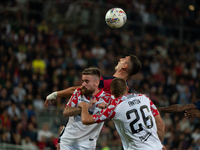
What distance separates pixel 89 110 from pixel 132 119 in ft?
3.49

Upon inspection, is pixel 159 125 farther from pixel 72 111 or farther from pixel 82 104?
pixel 72 111

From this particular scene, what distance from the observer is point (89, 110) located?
5934mm

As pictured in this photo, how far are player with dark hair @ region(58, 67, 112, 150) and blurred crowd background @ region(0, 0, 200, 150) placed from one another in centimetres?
574

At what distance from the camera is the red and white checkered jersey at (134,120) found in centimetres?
514

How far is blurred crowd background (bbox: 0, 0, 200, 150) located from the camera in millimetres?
12875

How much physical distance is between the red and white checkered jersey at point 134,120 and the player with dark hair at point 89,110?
2.36 feet

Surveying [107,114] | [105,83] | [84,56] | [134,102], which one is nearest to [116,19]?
[105,83]

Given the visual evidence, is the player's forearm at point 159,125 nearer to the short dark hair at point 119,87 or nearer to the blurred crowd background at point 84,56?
the short dark hair at point 119,87

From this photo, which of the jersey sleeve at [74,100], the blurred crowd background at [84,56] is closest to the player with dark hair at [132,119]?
the jersey sleeve at [74,100]

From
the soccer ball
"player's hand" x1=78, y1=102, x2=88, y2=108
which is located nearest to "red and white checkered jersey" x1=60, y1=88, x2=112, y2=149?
"player's hand" x1=78, y1=102, x2=88, y2=108

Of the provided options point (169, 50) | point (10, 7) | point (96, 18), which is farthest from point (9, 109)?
point (169, 50)

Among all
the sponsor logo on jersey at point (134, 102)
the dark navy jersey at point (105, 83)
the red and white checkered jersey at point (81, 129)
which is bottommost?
the red and white checkered jersey at point (81, 129)

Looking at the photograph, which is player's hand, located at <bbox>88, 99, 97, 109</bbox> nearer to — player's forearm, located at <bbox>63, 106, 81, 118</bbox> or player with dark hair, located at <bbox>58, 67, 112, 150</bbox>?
player's forearm, located at <bbox>63, 106, 81, 118</bbox>

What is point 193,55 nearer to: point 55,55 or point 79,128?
point 55,55
